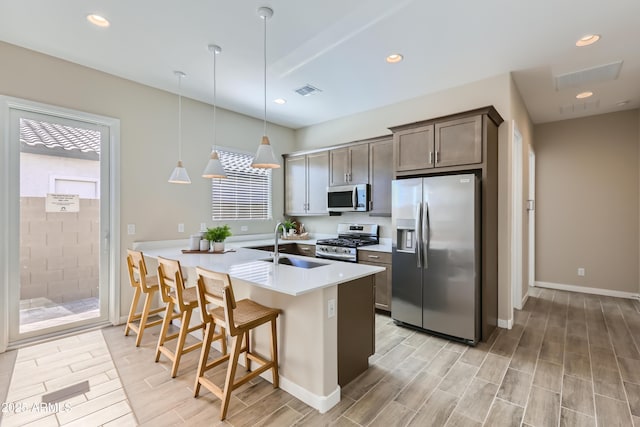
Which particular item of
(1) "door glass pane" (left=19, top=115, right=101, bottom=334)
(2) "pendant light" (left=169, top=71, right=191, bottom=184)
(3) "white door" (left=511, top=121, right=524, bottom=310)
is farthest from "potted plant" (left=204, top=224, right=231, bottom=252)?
(3) "white door" (left=511, top=121, right=524, bottom=310)

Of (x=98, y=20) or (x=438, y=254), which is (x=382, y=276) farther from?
(x=98, y=20)

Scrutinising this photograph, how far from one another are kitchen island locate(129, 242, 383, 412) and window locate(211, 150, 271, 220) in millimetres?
2105

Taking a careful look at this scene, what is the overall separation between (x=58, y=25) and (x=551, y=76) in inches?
199

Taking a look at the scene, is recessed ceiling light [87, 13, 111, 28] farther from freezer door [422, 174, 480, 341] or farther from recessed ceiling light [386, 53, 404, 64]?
freezer door [422, 174, 480, 341]

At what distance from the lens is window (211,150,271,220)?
455cm

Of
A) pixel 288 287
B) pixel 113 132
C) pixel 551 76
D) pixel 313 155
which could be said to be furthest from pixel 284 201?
pixel 551 76

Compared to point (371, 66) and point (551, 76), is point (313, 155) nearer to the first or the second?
point (371, 66)

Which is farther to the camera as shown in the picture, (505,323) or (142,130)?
(142,130)

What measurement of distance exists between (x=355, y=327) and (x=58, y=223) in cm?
331

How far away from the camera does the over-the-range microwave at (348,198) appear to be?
14.2ft

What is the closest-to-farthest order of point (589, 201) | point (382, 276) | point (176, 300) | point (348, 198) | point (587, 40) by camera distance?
1. point (176, 300)
2. point (587, 40)
3. point (382, 276)
4. point (348, 198)
5. point (589, 201)

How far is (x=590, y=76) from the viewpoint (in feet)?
11.1

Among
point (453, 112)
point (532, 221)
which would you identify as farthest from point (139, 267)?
point (532, 221)

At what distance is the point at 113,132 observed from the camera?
3.45 meters
